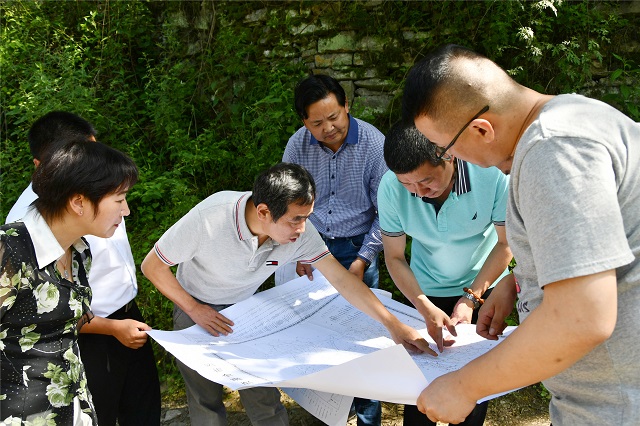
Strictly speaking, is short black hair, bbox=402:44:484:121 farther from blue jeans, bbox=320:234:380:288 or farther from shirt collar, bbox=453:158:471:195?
blue jeans, bbox=320:234:380:288

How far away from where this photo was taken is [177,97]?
18.7 feet

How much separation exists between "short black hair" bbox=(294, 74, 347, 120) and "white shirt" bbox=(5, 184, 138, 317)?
1.28 m

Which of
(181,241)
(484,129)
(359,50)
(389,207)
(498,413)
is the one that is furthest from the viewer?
(359,50)

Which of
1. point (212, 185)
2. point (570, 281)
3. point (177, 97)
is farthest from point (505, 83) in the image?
point (177, 97)

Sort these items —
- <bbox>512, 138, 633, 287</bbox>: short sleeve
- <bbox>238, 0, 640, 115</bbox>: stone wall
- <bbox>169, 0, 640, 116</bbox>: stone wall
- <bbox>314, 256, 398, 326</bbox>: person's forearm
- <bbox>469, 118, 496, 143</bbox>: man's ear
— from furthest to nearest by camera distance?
<bbox>238, 0, 640, 115</bbox>: stone wall
<bbox>169, 0, 640, 116</bbox>: stone wall
<bbox>314, 256, 398, 326</bbox>: person's forearm
<bbox>469, 118, 496, 143</bbox>: man's ear
<bbox>512, 138, 633, 287</bbox>: short sleeve

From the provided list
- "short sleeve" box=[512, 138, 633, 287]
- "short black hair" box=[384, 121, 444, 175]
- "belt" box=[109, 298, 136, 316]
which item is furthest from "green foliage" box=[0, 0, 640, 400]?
"short sleeve" box=[512, 138, 633, 287]

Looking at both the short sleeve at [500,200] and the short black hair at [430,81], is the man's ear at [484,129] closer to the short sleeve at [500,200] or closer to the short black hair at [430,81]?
the short black hair at [430,81]

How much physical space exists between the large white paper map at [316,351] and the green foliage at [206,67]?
176 centimetres

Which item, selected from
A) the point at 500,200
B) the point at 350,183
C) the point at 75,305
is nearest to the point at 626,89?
the point at 350,183

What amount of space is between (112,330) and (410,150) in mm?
1522

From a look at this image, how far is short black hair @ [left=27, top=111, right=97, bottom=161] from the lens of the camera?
2797 millimetres

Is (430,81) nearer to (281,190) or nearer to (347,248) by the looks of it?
(281,190)

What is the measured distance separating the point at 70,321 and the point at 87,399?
32 centimetres

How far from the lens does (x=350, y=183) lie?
11.1 feet
